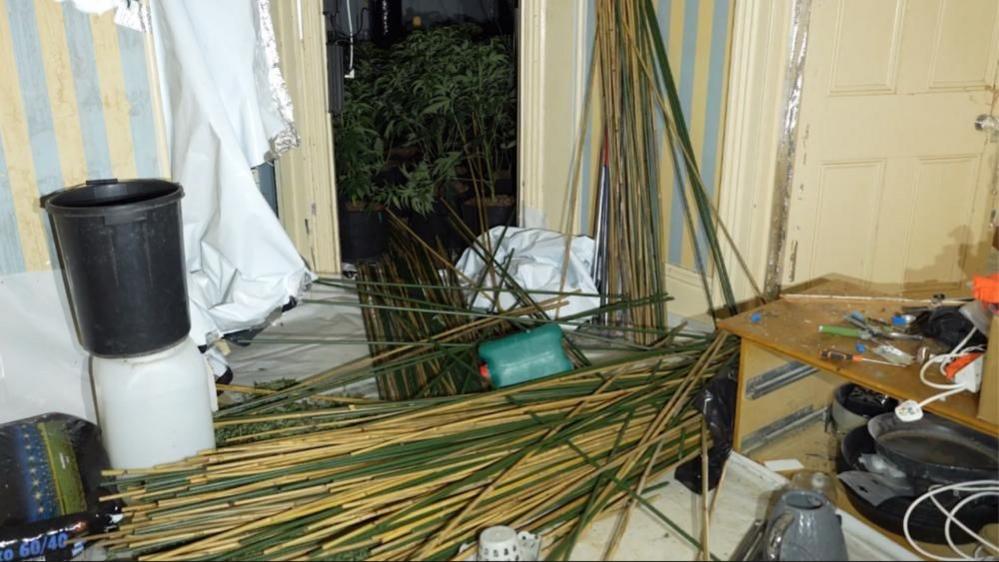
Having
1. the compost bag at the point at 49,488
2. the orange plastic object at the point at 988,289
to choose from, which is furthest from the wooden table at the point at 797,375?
the compost bag at the point at 49,488

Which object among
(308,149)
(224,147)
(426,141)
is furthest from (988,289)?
(426,141)

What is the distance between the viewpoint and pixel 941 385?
5.58ft

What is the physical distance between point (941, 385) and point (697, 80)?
4.88ft

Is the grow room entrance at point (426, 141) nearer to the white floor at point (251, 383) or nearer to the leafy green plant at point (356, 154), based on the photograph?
the leafy green plant at point (356, 154)

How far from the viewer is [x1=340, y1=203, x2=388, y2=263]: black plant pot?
4.05 metres

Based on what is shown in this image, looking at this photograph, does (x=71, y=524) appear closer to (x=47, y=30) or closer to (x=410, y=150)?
(x=47, y=30)

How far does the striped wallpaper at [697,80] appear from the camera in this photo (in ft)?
8.88

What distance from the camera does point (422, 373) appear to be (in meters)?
2.56

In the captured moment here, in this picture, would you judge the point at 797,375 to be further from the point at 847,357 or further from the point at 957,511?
the point at 957,511

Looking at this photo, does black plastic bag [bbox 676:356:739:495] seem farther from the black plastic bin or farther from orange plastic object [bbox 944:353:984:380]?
the black plastic bin

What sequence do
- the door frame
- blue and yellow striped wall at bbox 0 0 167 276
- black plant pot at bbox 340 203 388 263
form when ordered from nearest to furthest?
blue and yellow striped wall at bbox 0 0 167 276, the door frame, black plant pot at bbox 340 203 388 263

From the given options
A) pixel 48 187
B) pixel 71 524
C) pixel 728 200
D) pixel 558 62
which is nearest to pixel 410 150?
pixel 558 62

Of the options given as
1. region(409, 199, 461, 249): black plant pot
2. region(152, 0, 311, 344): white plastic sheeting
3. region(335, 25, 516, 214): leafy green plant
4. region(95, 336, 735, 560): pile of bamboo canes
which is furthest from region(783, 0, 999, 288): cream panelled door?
region(409, 199, 461, 249): black plant pot

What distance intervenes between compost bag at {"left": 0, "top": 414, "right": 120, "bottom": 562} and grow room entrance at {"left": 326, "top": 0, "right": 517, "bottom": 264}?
2.10 m
